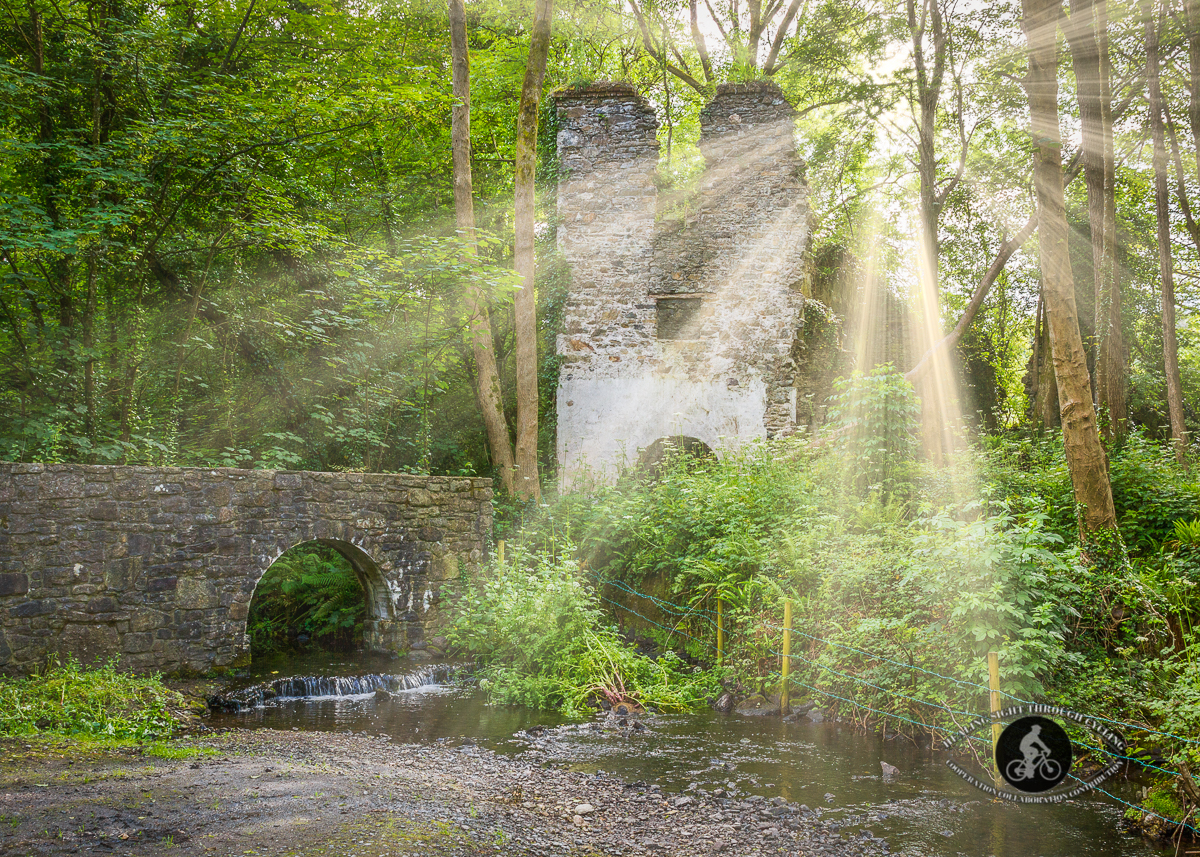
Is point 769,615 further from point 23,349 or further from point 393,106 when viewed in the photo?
point 23,349

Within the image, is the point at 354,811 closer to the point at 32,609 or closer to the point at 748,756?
the point at 748,756

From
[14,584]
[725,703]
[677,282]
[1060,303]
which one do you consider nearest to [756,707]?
[725,703]

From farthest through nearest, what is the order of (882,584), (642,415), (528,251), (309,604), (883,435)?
(642,415), (528,251), (309,604), (883,435), (882,584)

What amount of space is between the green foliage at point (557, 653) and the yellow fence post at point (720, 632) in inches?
10.8

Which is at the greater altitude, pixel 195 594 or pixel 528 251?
pixel 528 251

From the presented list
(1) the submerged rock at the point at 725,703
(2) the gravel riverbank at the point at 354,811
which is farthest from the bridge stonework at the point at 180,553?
(1) the submerged rock at the point at 725,703

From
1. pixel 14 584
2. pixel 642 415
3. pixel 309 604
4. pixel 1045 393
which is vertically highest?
pixel 1045 393

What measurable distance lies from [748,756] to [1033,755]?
6.18ft

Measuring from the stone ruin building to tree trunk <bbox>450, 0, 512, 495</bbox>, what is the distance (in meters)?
1.53

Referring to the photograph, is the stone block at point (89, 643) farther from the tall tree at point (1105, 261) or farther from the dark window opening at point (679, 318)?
the tall tree at point (1105, 261)

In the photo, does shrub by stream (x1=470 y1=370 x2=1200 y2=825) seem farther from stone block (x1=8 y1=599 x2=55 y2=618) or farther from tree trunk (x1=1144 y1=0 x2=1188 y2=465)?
tree trunk (x1=1144 y1=0 x2=1188 y2=465)

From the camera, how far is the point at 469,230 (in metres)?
11.4

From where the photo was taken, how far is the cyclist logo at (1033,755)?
491 cm

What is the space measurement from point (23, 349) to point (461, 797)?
27.7 feet
